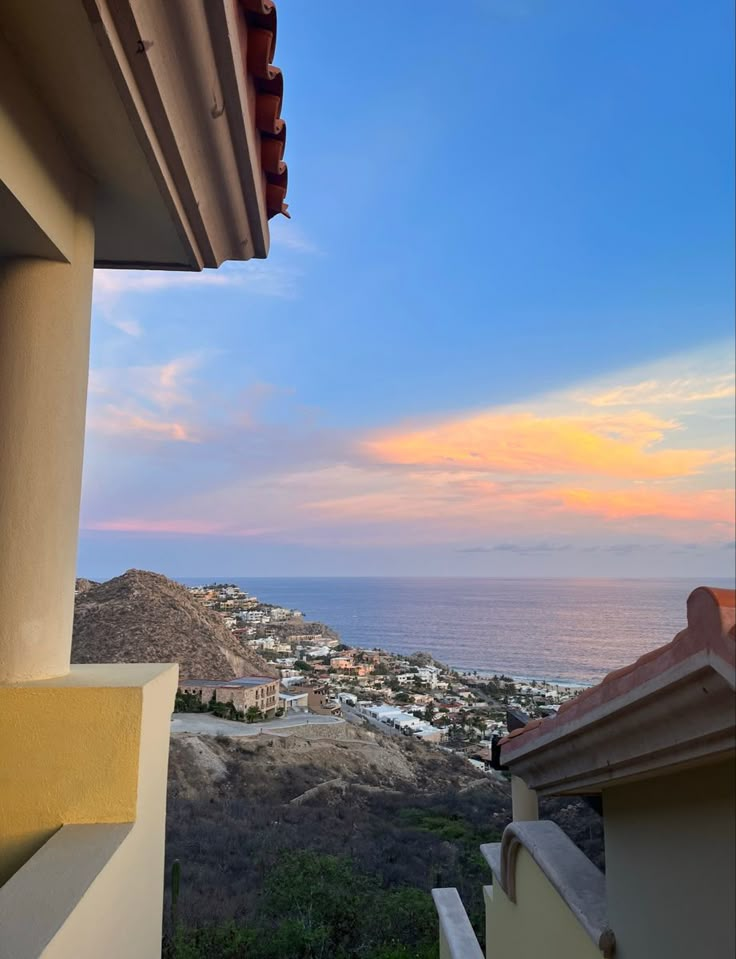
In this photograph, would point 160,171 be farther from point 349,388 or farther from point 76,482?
point 349,388

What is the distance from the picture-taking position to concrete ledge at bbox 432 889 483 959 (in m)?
3.90

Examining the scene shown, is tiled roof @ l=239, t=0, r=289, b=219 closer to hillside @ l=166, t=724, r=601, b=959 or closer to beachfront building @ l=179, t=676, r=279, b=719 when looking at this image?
hillside @ l=166, t=724, r=601, b=959

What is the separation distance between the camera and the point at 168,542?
35.5 metres

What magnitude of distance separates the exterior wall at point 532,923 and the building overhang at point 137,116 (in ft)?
7.05

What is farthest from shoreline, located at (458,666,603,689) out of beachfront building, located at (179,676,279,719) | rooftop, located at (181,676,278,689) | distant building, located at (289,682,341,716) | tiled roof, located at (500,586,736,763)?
tiled roof, located at (500,586,736,763)

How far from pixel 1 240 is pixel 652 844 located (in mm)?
1980

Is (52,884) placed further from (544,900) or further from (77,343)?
(544,900)

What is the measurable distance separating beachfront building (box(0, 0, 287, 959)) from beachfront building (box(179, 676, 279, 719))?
17.9 meters

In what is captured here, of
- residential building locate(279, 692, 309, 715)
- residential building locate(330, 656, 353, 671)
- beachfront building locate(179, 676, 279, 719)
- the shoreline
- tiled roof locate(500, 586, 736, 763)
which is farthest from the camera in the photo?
residential building locate(330, 656, 353, 671)

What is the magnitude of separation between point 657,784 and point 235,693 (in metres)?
19.0

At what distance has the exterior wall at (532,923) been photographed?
1761 mm

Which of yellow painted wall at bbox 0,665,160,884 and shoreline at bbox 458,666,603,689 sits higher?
yellow painted wall at bbox 0,665,160,884

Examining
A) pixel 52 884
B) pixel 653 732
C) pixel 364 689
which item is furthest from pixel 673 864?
pixel 364 689

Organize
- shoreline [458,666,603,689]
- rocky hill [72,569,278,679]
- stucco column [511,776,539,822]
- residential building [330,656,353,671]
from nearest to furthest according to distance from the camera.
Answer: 1. stucco column [511,776,539,822]
2. rocky hill [72,569,278,679]
3. shoreline [458,666,603,689]
4. residential building [330,656,353,671]
